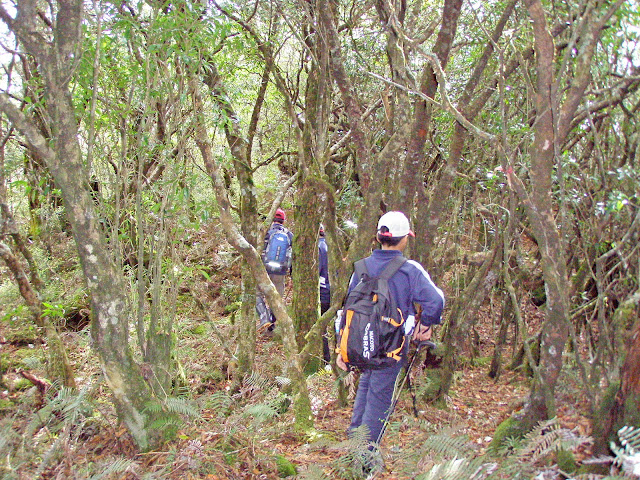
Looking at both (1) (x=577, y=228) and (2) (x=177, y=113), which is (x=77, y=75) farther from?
(1) (x=577, y=228)

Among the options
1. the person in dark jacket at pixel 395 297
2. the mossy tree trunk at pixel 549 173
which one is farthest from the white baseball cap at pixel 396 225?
the mossy tree trunk at pixel 549 173

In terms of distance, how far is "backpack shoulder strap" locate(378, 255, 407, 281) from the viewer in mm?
4258

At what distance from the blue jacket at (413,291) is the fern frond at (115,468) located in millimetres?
2304

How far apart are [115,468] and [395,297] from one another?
2394 millimetres

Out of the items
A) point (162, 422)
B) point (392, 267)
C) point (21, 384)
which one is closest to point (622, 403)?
point (392, 267)

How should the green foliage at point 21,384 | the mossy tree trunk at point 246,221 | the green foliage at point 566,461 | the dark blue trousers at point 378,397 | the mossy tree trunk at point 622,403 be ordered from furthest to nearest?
1. the green foliage at point 21,384
2. the mossy tree trunk at point 246,221
3. the dark blue trousers at point 378,397
4. the green foliage at point 566,461
5. the mossy tree trunk at point 622,403

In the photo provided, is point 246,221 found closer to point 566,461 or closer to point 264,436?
point 264,436

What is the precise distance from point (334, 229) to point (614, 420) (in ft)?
12.4

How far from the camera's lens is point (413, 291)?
14.1 ft

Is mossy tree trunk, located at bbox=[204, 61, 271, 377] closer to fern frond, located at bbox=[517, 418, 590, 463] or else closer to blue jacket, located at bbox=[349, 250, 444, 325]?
blue jacket, located at bbox=[349, 250, 444, 325]

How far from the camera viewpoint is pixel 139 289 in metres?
4.48

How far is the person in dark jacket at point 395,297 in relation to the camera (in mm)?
4266

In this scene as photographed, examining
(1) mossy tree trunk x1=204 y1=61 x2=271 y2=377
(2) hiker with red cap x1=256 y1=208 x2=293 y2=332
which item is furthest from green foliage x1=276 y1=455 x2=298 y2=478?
(2) hiker with red cap x1=256 y1=208 x2=293 y2=332

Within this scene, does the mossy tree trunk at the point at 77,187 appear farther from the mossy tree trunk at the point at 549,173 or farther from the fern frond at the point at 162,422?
the mossy tree trunk at the point at 549,173
